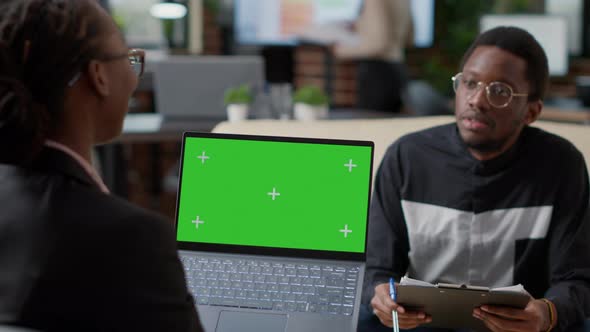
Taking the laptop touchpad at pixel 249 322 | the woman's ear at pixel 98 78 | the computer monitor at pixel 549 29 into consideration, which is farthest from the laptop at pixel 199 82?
the woman's ear at pixel 98 78

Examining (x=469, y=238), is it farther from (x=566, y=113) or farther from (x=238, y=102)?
(x=566, y=113)

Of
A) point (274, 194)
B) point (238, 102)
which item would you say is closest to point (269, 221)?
point (274, 194)

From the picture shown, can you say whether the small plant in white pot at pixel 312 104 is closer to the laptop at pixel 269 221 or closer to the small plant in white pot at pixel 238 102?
the small plant in white pot at pixel 238 102

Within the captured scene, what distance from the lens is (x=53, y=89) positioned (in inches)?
39.0

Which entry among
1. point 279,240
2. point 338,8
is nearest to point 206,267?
point 279,240

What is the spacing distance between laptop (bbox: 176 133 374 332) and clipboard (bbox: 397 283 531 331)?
0.39 feet

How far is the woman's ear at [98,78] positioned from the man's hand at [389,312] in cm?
74

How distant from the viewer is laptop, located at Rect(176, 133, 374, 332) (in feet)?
4.70

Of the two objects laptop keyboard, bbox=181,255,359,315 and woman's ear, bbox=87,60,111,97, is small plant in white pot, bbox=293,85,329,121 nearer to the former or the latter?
laptop keyboard, bbox=181,255,359,315

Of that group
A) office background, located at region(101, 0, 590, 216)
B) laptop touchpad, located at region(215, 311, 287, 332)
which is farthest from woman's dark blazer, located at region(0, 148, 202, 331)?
office background, located at region(101, 0, 590, 216)

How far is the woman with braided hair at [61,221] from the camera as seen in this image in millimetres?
941

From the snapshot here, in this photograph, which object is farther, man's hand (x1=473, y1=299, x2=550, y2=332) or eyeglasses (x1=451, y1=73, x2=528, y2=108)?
eyeglasses (x1=451, y1=73, x2=528, y2=108)

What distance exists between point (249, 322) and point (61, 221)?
51 cm

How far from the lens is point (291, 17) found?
547cm
